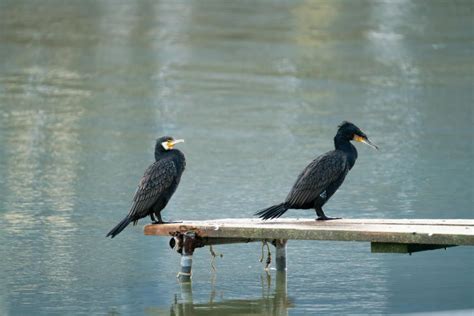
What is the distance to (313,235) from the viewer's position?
962cm

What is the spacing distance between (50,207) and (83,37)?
8.74 meters

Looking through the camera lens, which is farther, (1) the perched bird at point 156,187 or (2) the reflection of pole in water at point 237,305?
(1) the perched bird at point 156,187

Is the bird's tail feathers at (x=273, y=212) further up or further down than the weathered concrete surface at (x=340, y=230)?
further up

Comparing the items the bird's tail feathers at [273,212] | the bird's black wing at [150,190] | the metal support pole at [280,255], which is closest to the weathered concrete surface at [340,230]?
the bird's tail feathers at [273,212]

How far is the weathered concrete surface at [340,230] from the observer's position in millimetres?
9359

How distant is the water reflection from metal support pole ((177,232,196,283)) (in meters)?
0.25

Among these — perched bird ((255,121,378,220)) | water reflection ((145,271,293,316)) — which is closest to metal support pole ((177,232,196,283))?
water reflection ((145,271,293,316))

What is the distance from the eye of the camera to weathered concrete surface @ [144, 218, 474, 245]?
9359 mm

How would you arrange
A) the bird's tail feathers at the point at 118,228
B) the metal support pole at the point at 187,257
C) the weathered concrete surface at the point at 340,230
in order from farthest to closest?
the metal support pole at the point at 187,257 → the bird's tail feathers at the point at 118,228 → the weathered concrete surface at the point at 340,230

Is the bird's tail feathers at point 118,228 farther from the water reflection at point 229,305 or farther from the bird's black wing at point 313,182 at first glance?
the bird's black wing at point 313,182

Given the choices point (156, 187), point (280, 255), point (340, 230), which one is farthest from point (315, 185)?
point (156, 187)

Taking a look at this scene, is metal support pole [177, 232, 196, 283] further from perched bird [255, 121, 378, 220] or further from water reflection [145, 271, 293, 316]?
perched bird [255, 121, 378, 220]

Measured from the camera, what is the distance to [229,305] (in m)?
9.64

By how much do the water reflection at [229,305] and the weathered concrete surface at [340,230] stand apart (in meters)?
0.44
